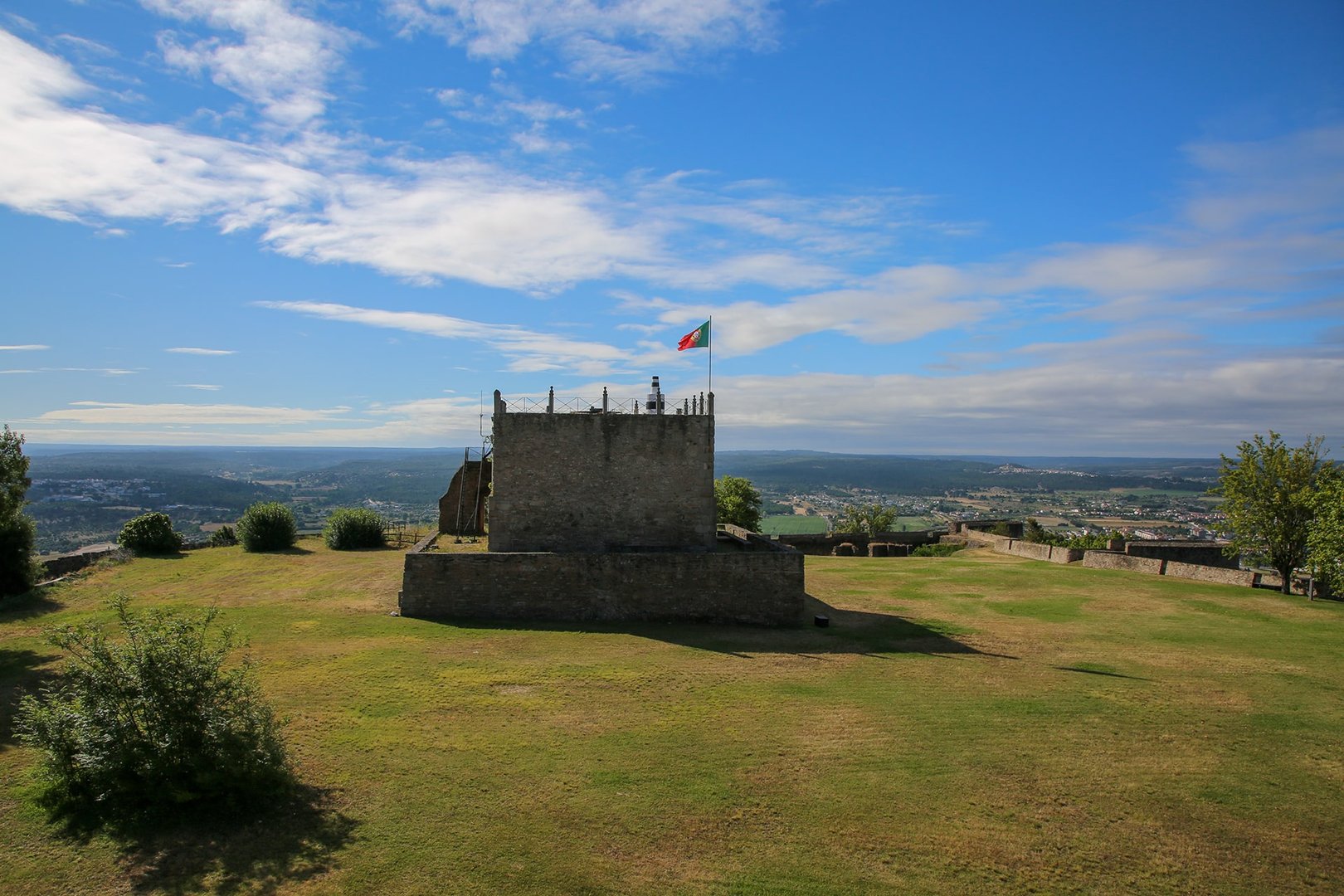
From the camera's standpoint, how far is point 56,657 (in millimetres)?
16031

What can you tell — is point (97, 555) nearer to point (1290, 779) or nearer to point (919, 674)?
point (919, 674)

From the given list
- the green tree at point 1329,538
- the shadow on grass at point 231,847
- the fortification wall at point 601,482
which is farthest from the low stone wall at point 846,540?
the shadow on grass at point 231,847

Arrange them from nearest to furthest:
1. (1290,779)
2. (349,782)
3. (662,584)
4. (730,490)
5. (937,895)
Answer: (937,895) < (349,782) < (1290,779) < (662,584) < (730,490)

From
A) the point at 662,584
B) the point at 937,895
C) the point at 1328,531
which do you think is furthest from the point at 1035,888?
the point at 1328,531

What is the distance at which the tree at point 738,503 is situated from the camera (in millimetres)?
46750

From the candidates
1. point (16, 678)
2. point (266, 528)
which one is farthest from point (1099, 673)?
point (266, 528)

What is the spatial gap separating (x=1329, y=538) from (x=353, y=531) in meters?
42.0

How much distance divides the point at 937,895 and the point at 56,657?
60.6 feet

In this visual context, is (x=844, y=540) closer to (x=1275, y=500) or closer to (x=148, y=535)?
(x=1275, y=500)

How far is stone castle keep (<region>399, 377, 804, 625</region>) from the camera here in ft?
72.2

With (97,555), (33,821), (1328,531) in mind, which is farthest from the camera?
(97,555)

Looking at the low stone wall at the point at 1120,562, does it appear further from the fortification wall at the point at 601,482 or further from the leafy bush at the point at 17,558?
the leafy bush at the point at 17,558

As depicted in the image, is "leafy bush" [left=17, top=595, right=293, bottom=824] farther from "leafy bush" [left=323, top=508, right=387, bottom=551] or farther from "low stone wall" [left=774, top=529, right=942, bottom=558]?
"low stone wall" [left=774, top=529, right=942, bottom=558]

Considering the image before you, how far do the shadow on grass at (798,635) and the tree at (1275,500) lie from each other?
16.0m
